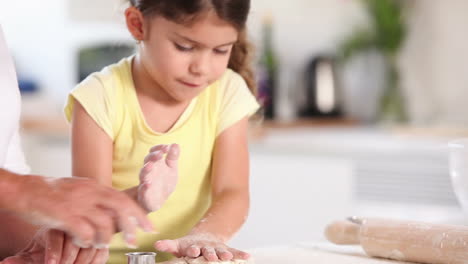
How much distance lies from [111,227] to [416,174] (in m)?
2.30

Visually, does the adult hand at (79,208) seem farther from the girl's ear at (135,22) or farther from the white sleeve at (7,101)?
the girl's ear at (135,22)

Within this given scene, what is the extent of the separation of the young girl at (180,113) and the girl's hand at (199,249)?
0.08 metres

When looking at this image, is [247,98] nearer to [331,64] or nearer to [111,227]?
[111,227]

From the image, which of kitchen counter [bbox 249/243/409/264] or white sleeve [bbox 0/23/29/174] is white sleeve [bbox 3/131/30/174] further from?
kitchen counter [bbox 249/243/409/264]

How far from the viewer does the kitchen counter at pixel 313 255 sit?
3.85ft

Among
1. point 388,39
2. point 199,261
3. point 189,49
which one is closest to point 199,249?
point 199,261

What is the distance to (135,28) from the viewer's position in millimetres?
1425

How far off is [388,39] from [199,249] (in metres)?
2.67

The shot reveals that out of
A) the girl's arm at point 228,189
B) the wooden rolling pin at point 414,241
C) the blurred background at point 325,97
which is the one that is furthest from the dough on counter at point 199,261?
the blurred background at point 325,97

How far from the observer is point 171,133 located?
152 cm

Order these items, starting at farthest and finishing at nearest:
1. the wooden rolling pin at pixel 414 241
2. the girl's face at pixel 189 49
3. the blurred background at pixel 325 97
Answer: the blurred background at pixel 325 97 < the girl's face at pixel 189 49 < the wooden rolling pin at pixel 414 241

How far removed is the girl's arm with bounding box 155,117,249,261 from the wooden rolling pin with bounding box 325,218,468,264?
236mm

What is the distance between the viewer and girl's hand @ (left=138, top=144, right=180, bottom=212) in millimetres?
991

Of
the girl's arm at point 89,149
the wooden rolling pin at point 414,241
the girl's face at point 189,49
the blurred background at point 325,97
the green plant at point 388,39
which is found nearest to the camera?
the wooden rolling pin at point 414,241
